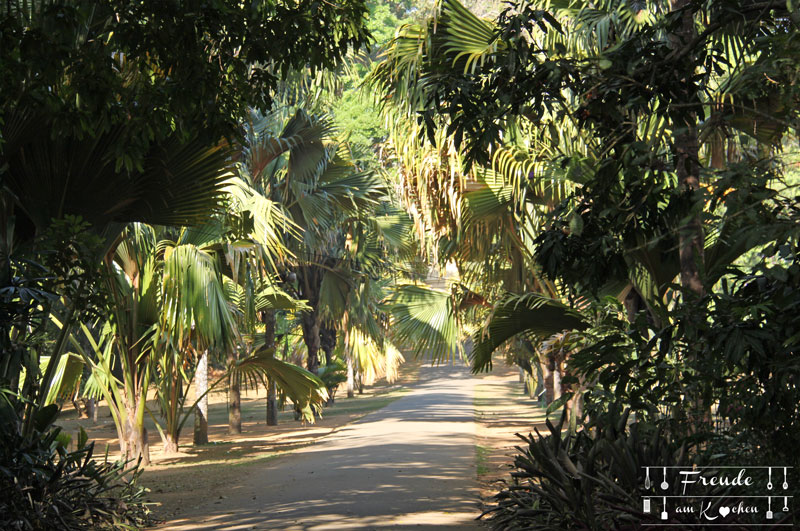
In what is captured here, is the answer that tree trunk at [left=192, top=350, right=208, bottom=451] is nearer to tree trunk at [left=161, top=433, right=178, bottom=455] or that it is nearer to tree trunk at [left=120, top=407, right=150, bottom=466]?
tree trunk at [left=161, top=433, right=178, bottom=455]

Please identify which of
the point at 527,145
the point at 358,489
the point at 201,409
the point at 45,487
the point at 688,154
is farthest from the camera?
the point at 201,409

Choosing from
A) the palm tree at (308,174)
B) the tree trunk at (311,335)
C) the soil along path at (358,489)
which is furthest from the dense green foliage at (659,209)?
the tree trunk at (311,335)

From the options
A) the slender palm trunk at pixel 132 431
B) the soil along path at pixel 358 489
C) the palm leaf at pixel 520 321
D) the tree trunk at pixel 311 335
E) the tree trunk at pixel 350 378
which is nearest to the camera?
the soil along path at pixel 358 489

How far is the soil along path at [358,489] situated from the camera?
25.7 ft

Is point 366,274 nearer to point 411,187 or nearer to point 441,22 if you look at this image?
point 411,187

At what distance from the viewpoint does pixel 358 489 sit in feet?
32.1

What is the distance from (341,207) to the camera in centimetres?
A: 1945

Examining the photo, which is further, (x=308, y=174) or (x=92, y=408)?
(x=92, y=408)

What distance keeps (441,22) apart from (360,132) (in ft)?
60.5

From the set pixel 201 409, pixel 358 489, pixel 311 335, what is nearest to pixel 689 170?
pixel 358 489

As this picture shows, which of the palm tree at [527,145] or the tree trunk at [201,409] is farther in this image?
the tree trunk at [201,409]

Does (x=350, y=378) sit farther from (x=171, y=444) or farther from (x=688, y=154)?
(x=688, y=154)

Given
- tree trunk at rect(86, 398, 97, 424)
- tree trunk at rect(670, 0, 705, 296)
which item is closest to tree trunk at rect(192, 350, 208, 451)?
tree trunk at rect(86, 398, 97, 424)

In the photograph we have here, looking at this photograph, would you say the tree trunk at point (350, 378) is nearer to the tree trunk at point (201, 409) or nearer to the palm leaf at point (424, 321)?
the tree trunk at point (201, 409)
